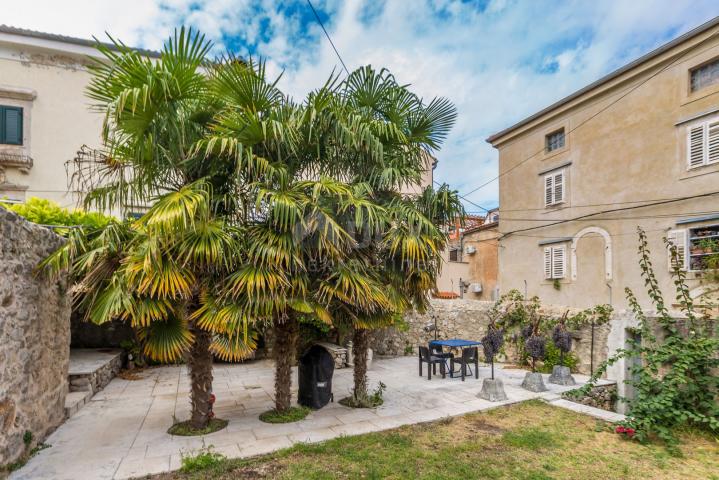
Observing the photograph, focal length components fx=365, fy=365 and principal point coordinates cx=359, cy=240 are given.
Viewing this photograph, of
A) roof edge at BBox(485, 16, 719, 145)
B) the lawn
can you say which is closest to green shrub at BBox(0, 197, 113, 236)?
the lawn

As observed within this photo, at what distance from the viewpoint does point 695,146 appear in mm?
10070

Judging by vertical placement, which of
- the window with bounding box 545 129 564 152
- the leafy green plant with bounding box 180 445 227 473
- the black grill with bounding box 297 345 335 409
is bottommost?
the leafy green plant with bounding box 180 445 227 473

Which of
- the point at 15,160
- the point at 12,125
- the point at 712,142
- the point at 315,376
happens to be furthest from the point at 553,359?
the point at 12,125

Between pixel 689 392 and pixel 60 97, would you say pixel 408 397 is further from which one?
pixel 60 97

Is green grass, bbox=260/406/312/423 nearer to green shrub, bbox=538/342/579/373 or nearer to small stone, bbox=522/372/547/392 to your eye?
small stone, bbox=522/372/547/392

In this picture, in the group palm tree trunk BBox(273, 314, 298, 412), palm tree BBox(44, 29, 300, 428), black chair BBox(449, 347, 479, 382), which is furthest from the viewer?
black chair BBox(449, 347, 479, 382)

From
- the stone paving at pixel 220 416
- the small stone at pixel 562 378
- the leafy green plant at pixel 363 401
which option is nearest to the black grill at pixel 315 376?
the stone paving at pixel 220 416

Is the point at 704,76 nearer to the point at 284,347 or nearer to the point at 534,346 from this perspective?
the point at 534,346

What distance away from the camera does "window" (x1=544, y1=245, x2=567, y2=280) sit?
1331 centimetres

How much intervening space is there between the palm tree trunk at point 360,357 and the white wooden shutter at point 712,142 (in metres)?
10.5

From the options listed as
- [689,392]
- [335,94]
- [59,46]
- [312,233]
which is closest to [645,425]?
[689,392]

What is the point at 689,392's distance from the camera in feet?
18.0

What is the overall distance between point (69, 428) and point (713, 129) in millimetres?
15488

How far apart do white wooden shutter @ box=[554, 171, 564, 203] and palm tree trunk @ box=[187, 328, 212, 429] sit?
13.0 m
